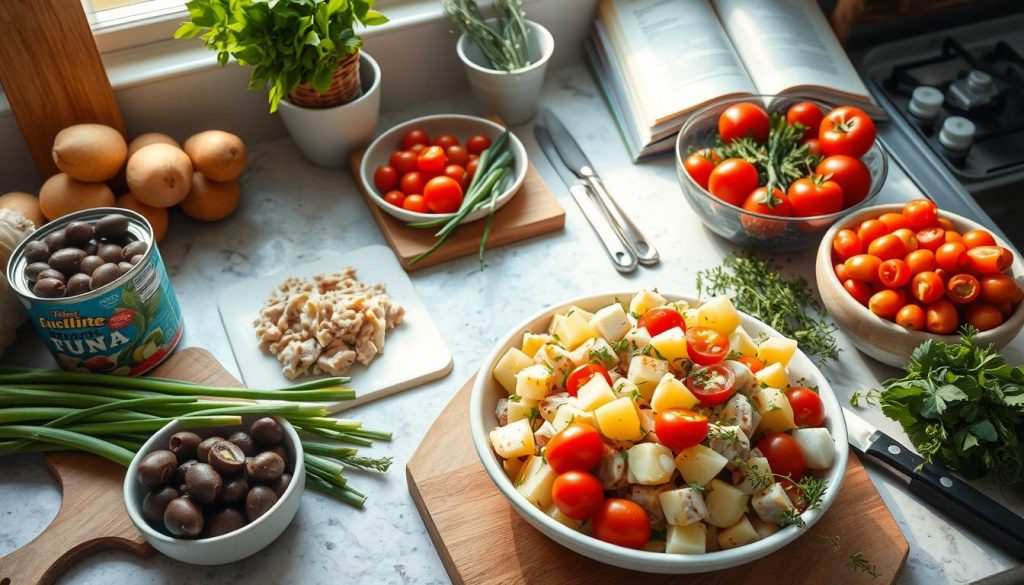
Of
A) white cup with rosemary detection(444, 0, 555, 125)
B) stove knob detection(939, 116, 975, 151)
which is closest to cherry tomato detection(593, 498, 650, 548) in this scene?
white cup with rosemary detection(444, 0, 555, 125)

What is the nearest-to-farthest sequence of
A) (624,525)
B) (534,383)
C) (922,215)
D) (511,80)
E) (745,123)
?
(624,525), (534,383), (922,215), (745,123), (511,80)

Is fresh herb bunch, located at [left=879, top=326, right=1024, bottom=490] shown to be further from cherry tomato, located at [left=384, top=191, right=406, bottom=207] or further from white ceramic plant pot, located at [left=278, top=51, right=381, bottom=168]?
white ceramic plant pot, located at [left=278, top=51, right=381, bottom=168]

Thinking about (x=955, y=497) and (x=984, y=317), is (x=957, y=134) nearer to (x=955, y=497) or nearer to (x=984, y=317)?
(x=984, y=317)

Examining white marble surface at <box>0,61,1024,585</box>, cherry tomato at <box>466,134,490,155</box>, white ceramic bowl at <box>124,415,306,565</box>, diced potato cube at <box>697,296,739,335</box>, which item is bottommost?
white marble surface at <box>0,61,1024,585</box>

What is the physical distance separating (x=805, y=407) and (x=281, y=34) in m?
0.97

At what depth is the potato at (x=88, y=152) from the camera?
139 centimetres

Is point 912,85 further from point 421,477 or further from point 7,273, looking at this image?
point 7,273

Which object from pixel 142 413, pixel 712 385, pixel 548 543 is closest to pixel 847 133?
pixel 712 385

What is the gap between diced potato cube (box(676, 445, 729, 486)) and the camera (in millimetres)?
1000

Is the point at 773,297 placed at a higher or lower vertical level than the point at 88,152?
lower

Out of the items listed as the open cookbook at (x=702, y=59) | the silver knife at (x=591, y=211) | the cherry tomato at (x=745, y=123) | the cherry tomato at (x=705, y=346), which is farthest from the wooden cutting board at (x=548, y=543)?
the open cookbook at (x=702, y=59)

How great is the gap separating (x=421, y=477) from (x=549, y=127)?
809 mm

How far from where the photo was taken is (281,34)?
1.43m

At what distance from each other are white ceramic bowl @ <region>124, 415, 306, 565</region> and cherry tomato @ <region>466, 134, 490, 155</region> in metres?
0.69
